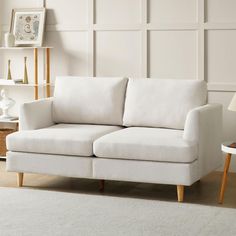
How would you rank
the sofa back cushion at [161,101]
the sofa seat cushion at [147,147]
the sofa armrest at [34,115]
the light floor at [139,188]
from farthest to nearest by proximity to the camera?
the sofa armrest at [34,115] → the sofa back cushion at [161,101] → the light floor at [139,188] → the sofa seat cushion at [147,147]

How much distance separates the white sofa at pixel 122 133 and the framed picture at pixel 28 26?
2.54 feet

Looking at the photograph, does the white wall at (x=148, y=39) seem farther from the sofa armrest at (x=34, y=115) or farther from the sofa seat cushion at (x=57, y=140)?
the sofa seat cushion at (x=57, y=140)

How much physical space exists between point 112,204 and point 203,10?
2.03 m

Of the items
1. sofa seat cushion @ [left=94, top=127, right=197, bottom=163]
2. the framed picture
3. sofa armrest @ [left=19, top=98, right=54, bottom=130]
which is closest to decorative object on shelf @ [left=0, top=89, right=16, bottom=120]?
the framed picture

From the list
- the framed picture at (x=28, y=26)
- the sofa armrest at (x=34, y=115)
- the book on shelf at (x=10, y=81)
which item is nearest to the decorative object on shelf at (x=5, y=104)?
the book on shelf at (x=10, y=81)

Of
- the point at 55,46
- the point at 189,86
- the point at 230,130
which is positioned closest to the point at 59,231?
the point at 189,86

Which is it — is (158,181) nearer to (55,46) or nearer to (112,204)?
(112,204)

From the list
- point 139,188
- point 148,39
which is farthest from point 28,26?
point 139,188

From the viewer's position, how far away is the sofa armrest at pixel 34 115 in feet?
17.0

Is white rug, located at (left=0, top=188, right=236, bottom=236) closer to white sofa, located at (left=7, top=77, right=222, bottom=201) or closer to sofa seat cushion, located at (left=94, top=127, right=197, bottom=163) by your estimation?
white sofa, located at (left=7, top=77, right=222, bottom=201)

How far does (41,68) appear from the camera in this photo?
629cm

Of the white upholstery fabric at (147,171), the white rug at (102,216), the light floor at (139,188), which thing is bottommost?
the light floor at (139,188)

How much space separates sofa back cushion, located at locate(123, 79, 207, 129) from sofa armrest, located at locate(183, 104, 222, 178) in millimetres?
198

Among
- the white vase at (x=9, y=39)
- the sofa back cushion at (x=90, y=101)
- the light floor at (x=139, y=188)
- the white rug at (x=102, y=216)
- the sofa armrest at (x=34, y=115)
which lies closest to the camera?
the white rug at (x=102, y=216)
